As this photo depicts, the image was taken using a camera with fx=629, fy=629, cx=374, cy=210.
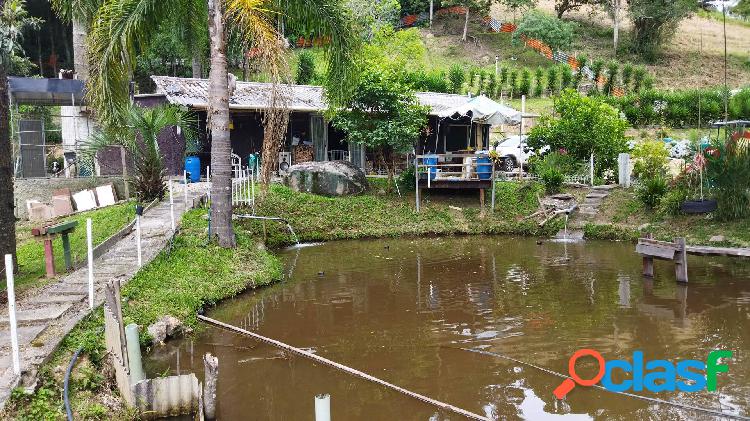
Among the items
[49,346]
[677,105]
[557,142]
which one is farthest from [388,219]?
[677,105]

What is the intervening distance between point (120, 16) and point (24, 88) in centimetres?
551

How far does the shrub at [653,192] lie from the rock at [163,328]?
1396cm

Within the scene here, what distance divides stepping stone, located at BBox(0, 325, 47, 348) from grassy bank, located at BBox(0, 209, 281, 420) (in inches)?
15.7

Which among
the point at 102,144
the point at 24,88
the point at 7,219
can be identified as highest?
the point at 24,88

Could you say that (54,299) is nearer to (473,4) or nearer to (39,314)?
(39,314)

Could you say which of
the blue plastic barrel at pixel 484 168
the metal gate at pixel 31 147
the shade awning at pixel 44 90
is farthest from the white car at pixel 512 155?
the metal gate at pixel 31 147

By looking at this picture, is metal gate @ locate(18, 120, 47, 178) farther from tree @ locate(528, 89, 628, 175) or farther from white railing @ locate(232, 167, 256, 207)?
tree @ locate(528, 89, 628, 175)

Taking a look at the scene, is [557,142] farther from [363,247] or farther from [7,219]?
[7,219]

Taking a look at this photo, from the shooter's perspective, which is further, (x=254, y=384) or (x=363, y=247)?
(x=363, y=247)

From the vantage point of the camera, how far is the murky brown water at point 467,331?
7188 millimetres

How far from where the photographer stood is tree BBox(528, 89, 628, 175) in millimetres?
21297

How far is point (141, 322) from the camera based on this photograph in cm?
906

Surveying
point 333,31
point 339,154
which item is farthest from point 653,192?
point 339,154

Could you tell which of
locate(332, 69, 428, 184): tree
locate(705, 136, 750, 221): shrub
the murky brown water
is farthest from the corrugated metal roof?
locate(705, 136, 750, 221): shrub
